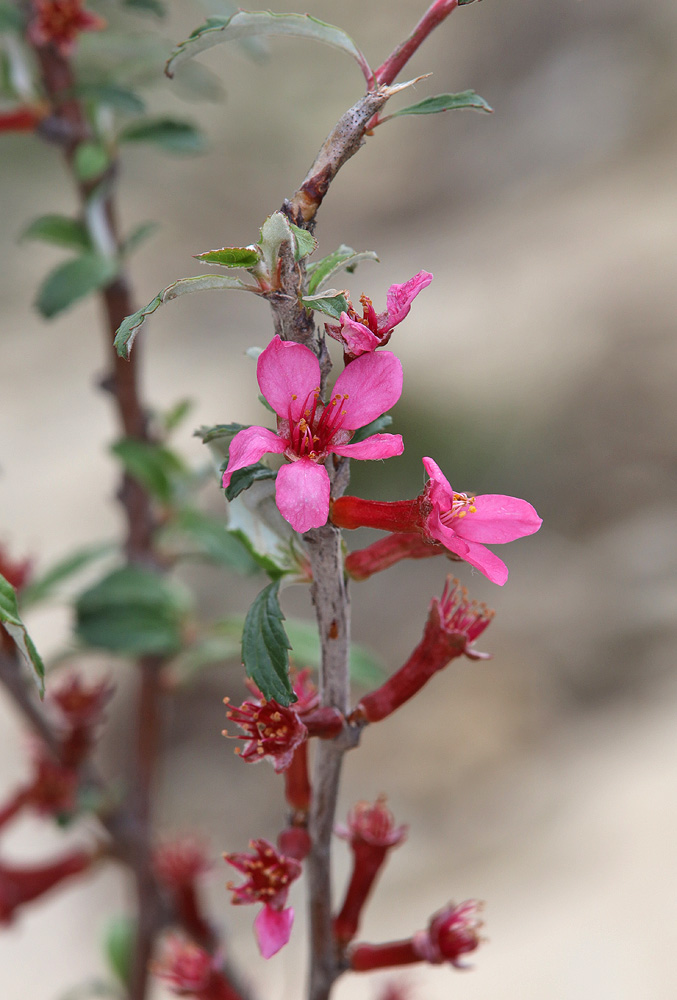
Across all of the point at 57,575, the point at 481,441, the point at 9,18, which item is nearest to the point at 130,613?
the point at 57,575

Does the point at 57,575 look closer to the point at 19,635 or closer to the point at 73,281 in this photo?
the point at 73,281

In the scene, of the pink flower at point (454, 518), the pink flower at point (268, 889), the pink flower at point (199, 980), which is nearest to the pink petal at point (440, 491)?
the pink flower at point (454, 518)

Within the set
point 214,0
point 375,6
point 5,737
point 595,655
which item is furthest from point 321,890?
point 375,6

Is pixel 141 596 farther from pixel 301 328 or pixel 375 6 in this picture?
pixel 375 6

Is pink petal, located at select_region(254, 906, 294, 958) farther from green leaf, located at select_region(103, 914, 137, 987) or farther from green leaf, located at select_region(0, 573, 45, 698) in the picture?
green leaf, located at select_region(103, 914, 137, 987)

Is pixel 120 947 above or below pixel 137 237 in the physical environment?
below

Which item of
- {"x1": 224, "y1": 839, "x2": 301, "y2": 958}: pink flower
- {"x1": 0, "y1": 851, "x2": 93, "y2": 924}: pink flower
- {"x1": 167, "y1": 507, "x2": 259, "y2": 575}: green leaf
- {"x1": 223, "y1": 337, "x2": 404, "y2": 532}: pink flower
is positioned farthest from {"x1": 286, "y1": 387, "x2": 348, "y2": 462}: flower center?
{"x1": 0, "y1": 851, "x2": 93, "y2": 924}: pink flower
